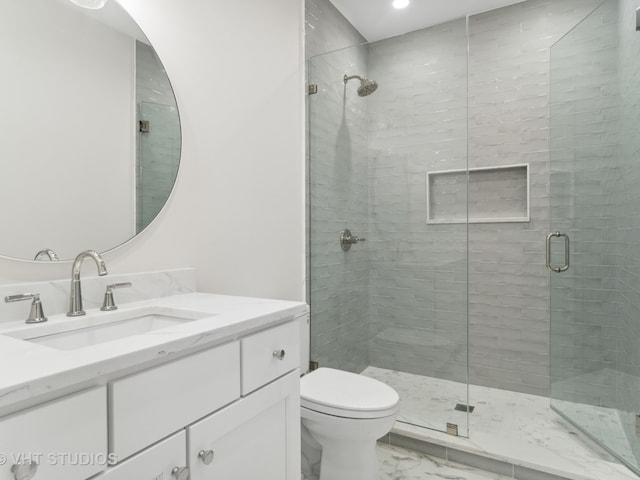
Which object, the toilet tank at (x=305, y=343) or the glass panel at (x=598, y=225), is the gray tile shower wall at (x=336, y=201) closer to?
the toilet tank at (x=305, y=343)

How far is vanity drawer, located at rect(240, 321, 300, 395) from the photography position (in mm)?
1033

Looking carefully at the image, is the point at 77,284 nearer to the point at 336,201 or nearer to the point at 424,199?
the point at 336,201

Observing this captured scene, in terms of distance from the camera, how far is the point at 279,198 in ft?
6.98

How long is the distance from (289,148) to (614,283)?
73.1 inches

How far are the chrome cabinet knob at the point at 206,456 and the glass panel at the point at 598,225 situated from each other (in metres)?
1.84

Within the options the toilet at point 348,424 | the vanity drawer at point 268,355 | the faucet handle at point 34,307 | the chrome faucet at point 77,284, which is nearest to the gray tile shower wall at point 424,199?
the toilet at point 348,424

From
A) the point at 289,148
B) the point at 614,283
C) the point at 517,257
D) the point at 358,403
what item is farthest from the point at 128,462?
the point at 517,257

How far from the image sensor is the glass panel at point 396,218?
2146 mm

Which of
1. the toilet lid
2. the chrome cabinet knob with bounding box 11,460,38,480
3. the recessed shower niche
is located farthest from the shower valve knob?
the chrome cabinet knob with bounding box 11,460,38,480

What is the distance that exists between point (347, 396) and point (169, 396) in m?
1.01

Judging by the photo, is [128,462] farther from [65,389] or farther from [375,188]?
[375,188]

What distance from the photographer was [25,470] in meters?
0.58

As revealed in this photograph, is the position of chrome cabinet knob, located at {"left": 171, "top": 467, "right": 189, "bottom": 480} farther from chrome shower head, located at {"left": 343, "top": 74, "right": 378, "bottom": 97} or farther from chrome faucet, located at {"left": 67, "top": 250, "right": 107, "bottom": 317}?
chrome shower head, located at {"left": 343, "top": 74, "right": 378, "bottom": 97}

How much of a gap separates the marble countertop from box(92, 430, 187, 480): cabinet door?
17 cm
